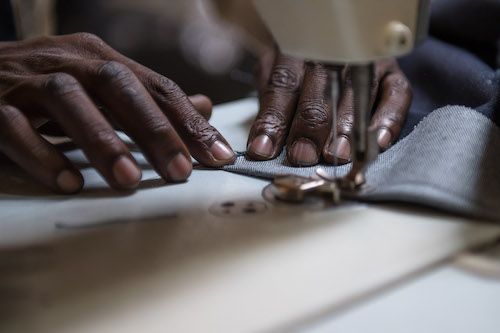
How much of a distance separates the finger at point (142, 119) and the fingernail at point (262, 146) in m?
0.12

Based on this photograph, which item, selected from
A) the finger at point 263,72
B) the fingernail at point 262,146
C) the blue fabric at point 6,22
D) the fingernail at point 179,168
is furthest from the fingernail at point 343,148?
the blue fabric at point 6,22

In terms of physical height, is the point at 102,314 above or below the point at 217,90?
above

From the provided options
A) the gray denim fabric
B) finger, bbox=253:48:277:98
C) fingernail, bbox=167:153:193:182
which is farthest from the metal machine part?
finger, bbox=253:48:277:98

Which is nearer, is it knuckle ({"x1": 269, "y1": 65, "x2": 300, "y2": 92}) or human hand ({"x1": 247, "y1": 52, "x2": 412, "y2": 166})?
human hand ({"x1": 247, "y1": 52, "x2": 412, "y2": 166})

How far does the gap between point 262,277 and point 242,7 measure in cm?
224

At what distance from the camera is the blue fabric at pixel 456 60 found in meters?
0.85

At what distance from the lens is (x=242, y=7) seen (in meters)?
2.52

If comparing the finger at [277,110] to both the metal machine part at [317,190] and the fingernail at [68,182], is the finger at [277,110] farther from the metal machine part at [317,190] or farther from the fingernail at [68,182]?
the fingernail at [68,182]

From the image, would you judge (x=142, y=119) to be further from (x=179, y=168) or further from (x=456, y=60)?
(x=456, y=60)

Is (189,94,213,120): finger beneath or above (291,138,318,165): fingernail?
beneath

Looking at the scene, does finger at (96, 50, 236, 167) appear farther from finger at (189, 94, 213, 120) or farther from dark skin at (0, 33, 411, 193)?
finger at (189, 94, 213, 120)

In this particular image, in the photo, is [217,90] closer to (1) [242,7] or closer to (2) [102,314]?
(1) [242,7]

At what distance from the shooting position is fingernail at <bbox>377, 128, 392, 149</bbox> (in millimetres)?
766

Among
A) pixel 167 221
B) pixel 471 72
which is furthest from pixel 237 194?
pixel 471 72
